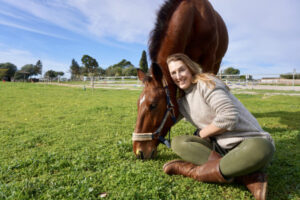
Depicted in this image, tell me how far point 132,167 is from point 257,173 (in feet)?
4.40

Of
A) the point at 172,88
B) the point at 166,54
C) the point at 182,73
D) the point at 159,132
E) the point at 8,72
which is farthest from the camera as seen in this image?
the point at 8,72

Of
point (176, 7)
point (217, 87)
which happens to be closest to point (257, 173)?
point (217, 87)

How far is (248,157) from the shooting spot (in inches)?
62.6

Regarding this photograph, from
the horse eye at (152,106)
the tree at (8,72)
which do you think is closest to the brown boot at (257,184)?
the horse eye at (152,106)

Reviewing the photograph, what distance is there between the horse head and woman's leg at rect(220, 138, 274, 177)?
2.48ft

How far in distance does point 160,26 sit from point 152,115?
145 cm

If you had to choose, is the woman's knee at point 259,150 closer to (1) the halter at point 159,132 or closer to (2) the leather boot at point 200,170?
(2) the leather boot at point 200,170

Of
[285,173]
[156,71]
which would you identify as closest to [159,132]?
[156,71]

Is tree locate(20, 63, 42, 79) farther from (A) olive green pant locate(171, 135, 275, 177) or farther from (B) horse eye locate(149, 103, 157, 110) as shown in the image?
(A) olive green pant locate(171, 135, 275, 177)

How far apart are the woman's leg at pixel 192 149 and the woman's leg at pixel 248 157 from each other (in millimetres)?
325

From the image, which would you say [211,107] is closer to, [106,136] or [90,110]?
[106,136]

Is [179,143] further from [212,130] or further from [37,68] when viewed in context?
[37,68]

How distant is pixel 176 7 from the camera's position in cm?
299

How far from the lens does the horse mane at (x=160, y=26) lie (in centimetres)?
267
